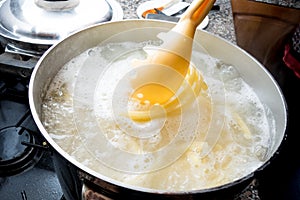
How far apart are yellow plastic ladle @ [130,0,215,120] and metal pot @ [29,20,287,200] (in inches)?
4.5

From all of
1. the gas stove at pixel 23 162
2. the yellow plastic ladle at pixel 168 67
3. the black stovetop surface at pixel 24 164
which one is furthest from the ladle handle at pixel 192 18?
the black stovetop surface at pixel 24 164

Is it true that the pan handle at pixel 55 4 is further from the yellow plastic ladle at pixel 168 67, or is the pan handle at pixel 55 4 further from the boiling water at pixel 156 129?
the yellow plastic ladle at pixel 168 67

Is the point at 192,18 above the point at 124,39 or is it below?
above

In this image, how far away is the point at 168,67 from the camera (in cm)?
75

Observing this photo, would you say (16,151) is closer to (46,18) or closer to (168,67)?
(46,18)

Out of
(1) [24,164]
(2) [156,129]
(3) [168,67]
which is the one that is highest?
(3) [168,67]

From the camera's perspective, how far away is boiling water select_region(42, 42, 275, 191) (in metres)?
0.65

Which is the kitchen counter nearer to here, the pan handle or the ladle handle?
the pan handle

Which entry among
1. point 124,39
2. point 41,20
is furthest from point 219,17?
point 41,20

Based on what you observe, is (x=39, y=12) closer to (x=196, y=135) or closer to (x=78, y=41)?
(x=78, y=41)

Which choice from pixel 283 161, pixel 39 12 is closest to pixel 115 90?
pixel 39 12

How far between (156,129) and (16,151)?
0.53m

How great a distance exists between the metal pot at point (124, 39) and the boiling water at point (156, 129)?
4 cm

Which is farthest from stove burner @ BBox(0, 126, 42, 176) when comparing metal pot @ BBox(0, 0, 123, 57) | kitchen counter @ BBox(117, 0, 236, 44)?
kitchen counter @ BBox(117, 0, 236, 44)
